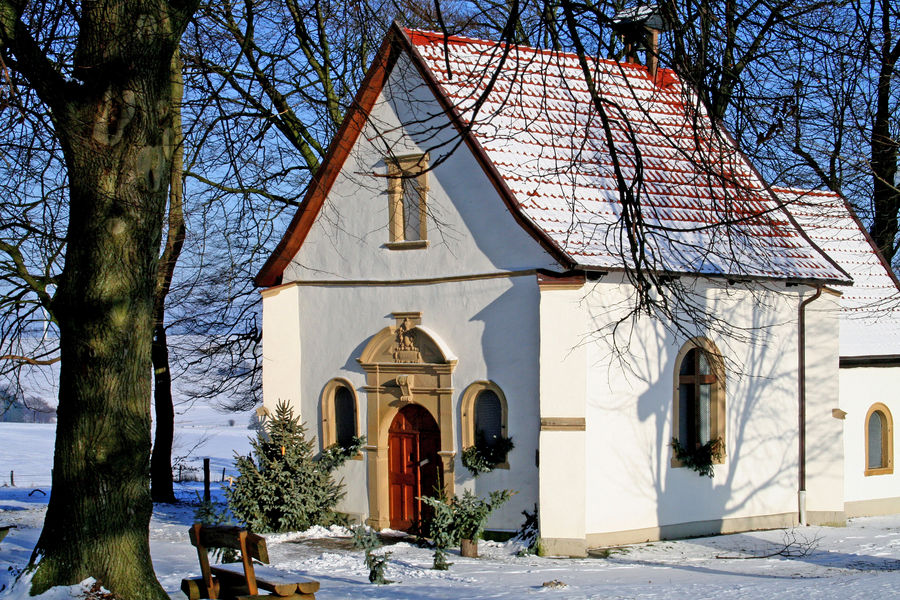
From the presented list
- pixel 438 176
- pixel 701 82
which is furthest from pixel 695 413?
pixel 701 82

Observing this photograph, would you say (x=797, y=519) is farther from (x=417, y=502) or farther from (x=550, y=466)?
(x=417, y=502)

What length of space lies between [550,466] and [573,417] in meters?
0.71

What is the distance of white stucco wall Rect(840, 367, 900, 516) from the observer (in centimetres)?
1797

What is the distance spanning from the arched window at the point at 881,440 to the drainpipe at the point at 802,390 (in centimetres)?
228

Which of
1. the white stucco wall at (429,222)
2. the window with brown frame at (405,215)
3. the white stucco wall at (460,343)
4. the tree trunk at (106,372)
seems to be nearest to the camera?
the tree trunk at (106,372)

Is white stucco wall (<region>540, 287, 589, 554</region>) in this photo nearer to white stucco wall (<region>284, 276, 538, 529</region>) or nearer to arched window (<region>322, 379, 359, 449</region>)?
white stucco wall (<region>284, 276, 538, 529</region>)

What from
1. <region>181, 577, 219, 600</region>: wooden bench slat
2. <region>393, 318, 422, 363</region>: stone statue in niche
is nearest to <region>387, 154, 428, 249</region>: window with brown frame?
<region>393, 318, 422, 363</region>: stone statue in niche

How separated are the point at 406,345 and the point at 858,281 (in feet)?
29.0

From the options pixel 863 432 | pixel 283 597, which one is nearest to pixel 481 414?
pixel 863 432

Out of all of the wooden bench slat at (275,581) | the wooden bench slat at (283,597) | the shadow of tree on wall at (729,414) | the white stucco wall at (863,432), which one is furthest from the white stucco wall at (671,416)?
the wooden bench slat at (283,597)

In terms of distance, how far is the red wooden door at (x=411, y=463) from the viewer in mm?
16328

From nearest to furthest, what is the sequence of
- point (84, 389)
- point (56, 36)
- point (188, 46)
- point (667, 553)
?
point (84, 389) → point (56, 36) → point (188, 46) → point (667, 553)

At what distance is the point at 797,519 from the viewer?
656 inches

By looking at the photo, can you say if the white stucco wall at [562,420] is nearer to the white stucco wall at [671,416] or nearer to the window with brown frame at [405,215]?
the white stucco wall at [671,416]
